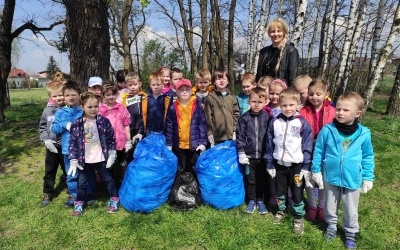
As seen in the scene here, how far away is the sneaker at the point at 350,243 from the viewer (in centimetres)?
269

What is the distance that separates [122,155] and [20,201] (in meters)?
1.42

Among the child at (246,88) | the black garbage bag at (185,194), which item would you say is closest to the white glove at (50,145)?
the black garbage bag at (185,194)

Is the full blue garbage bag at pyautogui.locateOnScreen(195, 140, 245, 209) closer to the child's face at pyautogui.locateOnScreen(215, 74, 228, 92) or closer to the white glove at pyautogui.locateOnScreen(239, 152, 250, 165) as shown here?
the white glove at pyautogui.locateOnScreen(239, 152, 250, 165)

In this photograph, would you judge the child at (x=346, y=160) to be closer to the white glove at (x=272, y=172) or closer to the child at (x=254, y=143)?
the white glove at (x=272, y=172)

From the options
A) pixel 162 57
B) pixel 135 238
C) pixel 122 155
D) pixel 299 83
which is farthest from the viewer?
pixel 162 57

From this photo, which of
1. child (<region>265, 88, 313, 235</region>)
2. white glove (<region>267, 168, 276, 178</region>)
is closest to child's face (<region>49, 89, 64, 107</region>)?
child (<region>265, 88, 313, 235</region>)

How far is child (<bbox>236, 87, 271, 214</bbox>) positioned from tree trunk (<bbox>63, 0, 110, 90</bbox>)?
8.97 ft

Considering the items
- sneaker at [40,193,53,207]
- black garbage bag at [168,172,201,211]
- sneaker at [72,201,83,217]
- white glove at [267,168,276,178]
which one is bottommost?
sneaker at [40,193,53,207]

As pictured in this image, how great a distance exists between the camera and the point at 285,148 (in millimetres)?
2906

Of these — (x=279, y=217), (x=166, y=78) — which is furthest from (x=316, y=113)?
(x=166, y=78)

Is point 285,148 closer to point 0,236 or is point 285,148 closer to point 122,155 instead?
point 122,155

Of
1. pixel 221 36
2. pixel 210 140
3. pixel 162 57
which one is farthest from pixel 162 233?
pixel 162 57

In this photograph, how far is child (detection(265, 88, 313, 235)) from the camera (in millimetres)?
2861

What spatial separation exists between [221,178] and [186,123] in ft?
2.68
